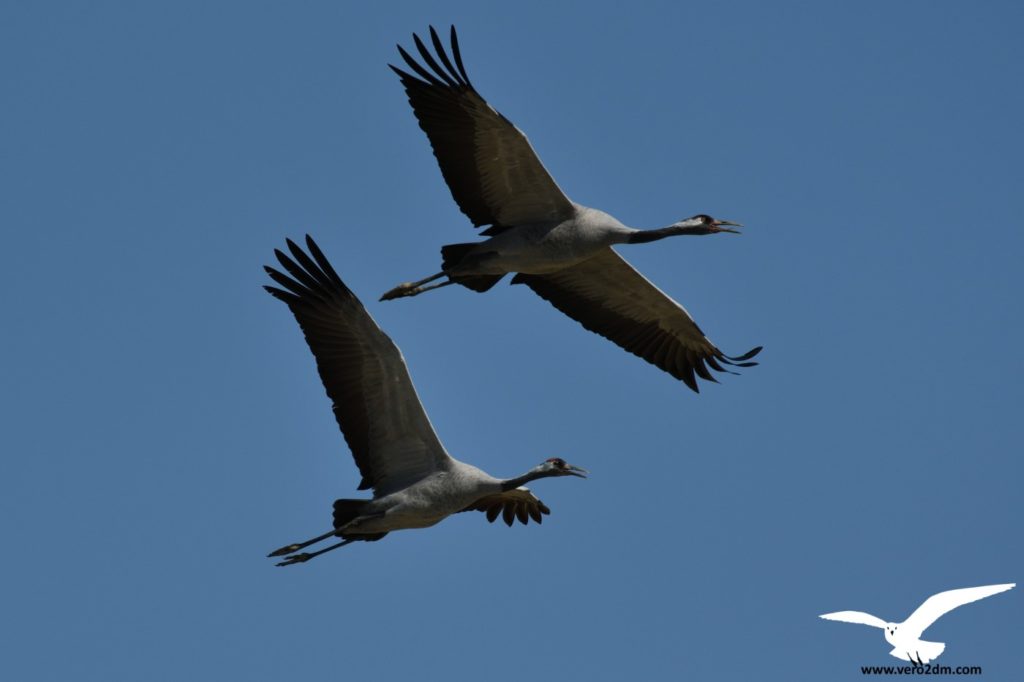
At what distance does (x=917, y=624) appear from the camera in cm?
2031

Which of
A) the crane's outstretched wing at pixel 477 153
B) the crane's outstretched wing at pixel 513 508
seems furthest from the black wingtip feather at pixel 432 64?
the crane's outstretched wing at pixel 513 508

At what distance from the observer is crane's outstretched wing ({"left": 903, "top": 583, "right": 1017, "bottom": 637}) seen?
1961 centimetres

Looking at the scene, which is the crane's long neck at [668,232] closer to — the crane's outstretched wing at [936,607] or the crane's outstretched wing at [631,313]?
the crane's outstretched wing at [631,313]

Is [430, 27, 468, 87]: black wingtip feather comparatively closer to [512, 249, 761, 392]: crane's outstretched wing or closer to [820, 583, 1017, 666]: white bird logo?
[512, 249, 761, 392]: crane's outstretched wing

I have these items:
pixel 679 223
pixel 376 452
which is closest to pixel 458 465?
pixel 376 452

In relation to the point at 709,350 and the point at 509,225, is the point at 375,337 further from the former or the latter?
the point at 709,350

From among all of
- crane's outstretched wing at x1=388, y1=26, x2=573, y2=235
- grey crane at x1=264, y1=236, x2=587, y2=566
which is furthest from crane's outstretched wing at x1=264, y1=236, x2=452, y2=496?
crane's outstretched wing at x1=388, y1=26, x2=573, y2=235

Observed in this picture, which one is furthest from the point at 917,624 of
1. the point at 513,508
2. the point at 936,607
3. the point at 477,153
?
the point at 477,153

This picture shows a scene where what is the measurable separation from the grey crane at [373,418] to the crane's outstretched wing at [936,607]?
17.3ft

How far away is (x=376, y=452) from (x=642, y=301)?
4604mm

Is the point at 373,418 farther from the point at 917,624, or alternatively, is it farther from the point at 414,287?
the point at 917,624

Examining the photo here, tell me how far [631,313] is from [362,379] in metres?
4.75

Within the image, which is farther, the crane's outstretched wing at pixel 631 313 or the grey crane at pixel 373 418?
the crane's outstretched wing at pixel 631 313

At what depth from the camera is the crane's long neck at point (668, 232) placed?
778 inches
